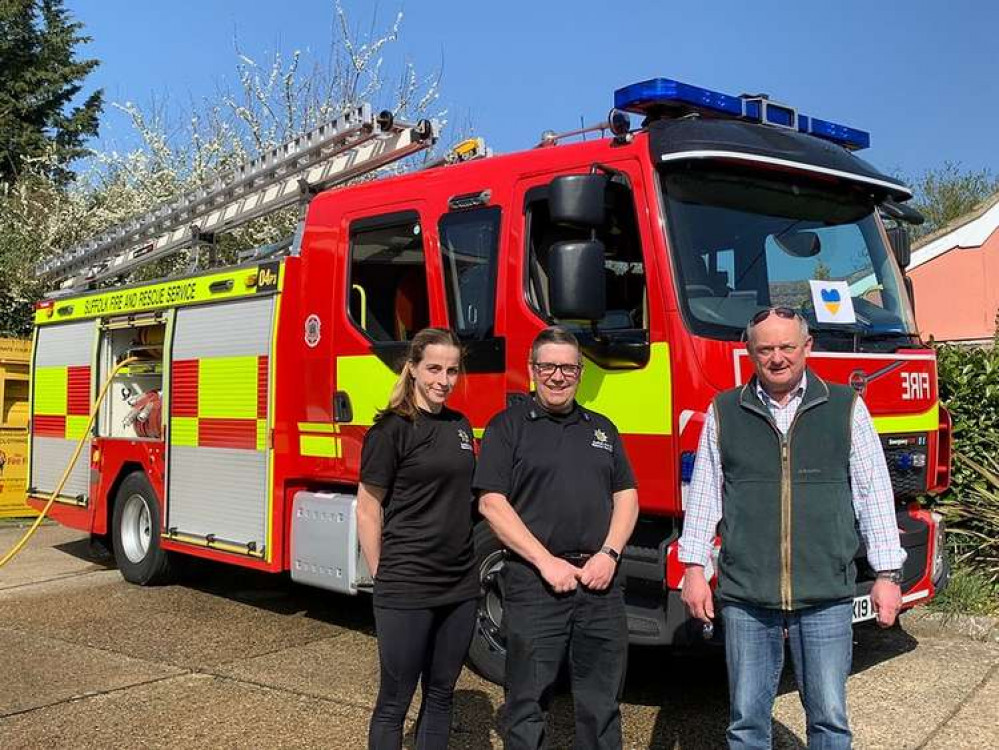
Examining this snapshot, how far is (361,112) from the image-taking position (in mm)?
6719

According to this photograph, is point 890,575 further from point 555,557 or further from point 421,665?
point 421,665

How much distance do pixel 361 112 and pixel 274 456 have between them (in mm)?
2336

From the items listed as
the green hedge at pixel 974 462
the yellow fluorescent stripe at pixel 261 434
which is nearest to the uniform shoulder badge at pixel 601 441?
the yellow fluorescent stripe at pixel 261 434

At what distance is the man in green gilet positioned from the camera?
9.77 ft

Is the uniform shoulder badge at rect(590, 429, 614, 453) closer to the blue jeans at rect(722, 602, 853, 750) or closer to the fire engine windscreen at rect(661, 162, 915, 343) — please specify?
the blue jeans at rect(722, 602, 853, 750)

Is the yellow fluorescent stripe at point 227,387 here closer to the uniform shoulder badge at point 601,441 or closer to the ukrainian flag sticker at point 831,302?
the ukrainian flag sticker at point 831,302

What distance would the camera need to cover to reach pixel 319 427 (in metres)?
6.14

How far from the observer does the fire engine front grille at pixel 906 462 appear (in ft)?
15.9

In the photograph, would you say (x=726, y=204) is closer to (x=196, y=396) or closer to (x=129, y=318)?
(x=196, y=396)

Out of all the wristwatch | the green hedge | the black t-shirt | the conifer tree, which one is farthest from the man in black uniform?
the conifer tree

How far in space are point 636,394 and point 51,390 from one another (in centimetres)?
645

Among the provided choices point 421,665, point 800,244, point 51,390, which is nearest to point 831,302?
point 800,244

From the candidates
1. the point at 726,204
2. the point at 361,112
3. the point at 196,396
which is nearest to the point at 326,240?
the point at 361,112

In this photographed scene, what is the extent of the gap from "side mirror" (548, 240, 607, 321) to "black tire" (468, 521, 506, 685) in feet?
4.20
